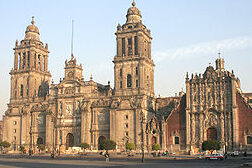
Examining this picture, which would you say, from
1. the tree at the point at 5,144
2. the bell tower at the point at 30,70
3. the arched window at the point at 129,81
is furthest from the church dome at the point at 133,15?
the tree at the point at 5,144

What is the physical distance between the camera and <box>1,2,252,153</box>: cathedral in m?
78.7

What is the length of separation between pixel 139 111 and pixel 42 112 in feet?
88.4

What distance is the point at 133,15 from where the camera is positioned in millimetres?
92625

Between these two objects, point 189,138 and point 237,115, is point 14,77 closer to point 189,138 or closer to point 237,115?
point 189,138

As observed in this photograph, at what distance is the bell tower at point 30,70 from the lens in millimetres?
101625

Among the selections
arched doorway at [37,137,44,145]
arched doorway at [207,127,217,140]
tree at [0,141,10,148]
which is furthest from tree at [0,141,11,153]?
arched doorway at [207,127,217,140]

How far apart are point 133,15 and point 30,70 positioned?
31.0 meters

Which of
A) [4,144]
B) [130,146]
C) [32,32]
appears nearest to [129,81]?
[130,146]

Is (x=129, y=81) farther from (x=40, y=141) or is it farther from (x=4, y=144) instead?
(x=4, y=144)

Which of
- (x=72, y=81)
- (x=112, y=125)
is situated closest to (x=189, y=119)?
(x=112, y=125)

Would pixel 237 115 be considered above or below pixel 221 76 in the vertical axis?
below

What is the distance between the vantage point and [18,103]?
101312 mm

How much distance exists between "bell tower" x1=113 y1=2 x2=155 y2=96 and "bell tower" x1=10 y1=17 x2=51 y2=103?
80.4 feet

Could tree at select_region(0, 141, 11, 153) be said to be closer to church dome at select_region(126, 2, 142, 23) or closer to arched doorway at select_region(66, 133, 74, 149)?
arched doorway at select_region(66, 133, 74, 149)
